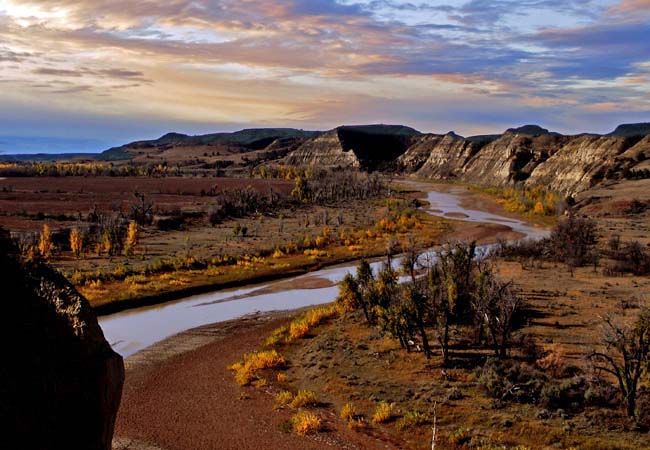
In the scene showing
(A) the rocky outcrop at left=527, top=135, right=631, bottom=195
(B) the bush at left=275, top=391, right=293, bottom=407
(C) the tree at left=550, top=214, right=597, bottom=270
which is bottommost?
(B) the bush at left=275, top=391, right=293, bottom=407

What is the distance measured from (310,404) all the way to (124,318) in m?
22.2

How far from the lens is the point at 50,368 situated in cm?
961

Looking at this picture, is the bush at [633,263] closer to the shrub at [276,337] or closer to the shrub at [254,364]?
the shrub at [276,337]

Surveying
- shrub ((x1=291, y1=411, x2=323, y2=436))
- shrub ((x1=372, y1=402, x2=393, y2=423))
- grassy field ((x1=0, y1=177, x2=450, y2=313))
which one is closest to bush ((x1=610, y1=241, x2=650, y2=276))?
grassy field ((x1=0, y1=177, x2=450, y2=313))

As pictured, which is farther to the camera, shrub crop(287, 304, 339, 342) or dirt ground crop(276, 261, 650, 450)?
shrub crop(287, 304, 339, 342)

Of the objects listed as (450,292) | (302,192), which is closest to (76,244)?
(450,292)

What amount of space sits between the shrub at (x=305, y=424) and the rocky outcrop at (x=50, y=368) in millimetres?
13399

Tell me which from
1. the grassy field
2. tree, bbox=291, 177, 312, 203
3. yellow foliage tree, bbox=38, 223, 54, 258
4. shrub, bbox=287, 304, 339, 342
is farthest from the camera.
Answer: tree, bbox=291, 177, 312, 203

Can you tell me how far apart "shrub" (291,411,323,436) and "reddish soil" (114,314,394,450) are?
32 centimetres

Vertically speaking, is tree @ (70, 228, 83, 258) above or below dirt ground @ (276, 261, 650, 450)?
above

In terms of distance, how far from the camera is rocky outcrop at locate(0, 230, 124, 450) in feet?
28.9

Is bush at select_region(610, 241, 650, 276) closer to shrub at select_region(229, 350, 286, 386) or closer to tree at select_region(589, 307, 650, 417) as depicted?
tree at select_region(589, 307, 650, 417)

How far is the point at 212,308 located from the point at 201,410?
67.6 feet

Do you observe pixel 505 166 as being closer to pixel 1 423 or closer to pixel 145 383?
pixel 145 383
